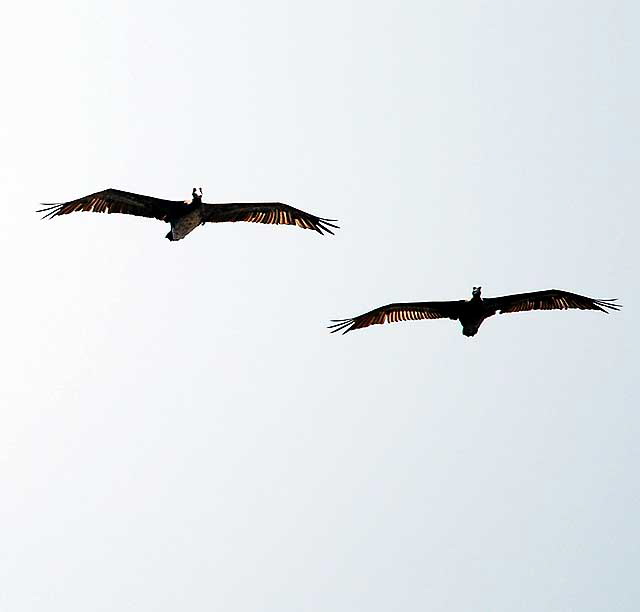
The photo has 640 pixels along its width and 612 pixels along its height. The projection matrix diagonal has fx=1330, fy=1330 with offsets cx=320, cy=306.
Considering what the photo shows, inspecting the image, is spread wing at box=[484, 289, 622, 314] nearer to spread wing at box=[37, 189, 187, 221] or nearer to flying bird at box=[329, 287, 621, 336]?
flying bird at box=[329, 287, 621, 336]

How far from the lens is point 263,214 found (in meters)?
52.9

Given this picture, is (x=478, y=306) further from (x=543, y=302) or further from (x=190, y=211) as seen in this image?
(x=190, y=211)

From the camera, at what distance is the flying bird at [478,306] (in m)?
55.2

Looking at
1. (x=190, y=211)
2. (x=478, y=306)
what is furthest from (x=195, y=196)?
(x=478, y=306)

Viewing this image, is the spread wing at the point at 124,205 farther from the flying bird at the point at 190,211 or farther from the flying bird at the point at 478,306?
the flying bird at the point at 478,306

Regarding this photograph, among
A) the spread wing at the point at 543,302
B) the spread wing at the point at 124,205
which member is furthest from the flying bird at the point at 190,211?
the spread wing at the point at 543,302

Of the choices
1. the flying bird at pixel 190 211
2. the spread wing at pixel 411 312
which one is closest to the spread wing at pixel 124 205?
Result: the flying bird at pixel 190 211

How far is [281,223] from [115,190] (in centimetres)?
669

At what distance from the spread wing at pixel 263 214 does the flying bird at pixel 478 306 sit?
5.26m

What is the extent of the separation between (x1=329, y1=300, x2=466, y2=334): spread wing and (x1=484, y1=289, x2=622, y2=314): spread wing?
→ 150cm

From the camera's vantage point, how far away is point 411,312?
2186 inches

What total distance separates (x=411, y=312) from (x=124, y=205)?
41.9 ft

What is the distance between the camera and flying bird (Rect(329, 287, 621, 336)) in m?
55.2

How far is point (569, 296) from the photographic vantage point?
184ft
